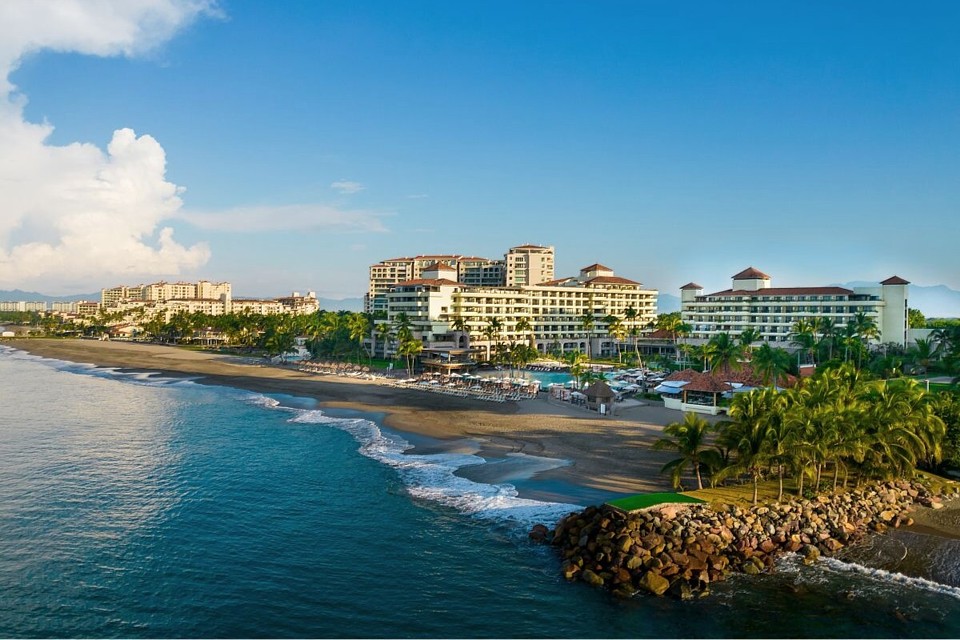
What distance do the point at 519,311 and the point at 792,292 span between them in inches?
1925

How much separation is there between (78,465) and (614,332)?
8987 centimetres

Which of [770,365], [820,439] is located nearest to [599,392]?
[770,365]

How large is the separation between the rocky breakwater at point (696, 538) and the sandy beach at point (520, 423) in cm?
684

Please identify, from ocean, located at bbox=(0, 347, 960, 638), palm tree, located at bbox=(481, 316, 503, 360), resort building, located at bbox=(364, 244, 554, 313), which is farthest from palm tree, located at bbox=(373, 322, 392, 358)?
ocean, located at bbox=(0, 347, 960, 638)

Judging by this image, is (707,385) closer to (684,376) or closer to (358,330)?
(684,376)

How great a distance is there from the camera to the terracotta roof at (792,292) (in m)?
105

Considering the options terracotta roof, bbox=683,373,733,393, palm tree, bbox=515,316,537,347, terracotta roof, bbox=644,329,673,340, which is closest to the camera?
terracotta roof, bbox=683,373,733,393

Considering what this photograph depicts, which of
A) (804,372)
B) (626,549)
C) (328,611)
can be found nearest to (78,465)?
(328,611)

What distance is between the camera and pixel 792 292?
10862 cm

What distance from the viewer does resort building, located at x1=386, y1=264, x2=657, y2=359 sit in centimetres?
11862

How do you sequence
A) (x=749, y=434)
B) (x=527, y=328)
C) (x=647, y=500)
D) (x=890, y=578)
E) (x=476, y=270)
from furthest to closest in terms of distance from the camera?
1. (x=476, y=270)
2. (x=527, y=328)
3. (x=749, y=434)
4. (x=647, y=500)
5. (x=890, y=578)

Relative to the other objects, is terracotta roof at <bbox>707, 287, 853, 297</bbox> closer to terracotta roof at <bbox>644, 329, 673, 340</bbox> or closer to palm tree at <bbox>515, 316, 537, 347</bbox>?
terracotta roof at <bbox>644, 329, 673, 340</bbox>

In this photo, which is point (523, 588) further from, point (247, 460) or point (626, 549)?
point (247, 460)

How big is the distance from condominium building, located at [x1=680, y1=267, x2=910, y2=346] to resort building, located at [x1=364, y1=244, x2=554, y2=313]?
58184mm
